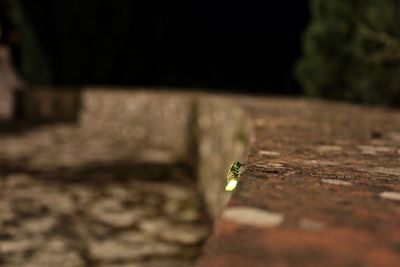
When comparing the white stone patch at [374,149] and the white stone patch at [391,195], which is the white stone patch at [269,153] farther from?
the white stone patch at [391,195]

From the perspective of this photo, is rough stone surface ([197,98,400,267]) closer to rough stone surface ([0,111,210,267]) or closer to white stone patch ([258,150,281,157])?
white stone patch ([258,150,281,157])

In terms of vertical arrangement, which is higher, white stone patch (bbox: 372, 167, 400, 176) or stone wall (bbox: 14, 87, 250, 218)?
white stone patch (bbox: 372, 167, 400, 176)

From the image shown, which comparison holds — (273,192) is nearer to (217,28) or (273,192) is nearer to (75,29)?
(75,29)

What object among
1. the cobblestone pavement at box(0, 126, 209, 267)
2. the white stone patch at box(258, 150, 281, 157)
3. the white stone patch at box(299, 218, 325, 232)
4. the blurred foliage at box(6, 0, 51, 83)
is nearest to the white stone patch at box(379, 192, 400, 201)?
the white stone patch at box(299, 218, 325, 232)

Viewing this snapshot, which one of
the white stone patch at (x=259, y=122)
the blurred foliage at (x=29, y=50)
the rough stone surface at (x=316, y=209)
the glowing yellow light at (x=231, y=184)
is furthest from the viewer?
the blurred foliage at (x=29, y=50)

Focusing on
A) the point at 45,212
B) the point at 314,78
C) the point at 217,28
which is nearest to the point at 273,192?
the point at 45,212

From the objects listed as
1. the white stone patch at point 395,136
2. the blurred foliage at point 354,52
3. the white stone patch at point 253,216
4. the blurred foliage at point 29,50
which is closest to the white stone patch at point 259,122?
the white stone patch at point 395,136
